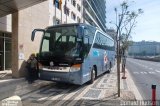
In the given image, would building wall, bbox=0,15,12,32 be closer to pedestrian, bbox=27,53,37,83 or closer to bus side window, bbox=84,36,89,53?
pedestrian, bbox=27,53,37,83

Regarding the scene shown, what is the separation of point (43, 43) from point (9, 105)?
7.08 meters

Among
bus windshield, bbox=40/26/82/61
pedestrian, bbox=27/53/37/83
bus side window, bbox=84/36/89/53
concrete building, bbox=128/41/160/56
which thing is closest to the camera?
bus windshield, bbox=40/26/82/61

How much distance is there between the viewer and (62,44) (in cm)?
1343

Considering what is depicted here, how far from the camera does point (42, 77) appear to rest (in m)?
13.7

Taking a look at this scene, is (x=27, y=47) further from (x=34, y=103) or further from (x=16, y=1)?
(x=34, y=103)

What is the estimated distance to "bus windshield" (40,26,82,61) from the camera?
43.0 ft

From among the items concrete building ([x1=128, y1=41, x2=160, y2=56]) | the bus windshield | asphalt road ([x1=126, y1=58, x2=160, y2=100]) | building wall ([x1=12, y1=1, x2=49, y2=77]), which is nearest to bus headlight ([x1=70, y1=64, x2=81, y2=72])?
the bus windshield

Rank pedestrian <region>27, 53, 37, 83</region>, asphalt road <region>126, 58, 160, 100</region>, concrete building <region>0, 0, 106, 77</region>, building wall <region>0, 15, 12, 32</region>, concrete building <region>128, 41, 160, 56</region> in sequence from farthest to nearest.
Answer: concrete building <region>128, 41, 160, 56</region>
building wall <region>0, 15, 12, 32</region>
pedestrian <region>27, 53, 37, 83</region>
concrete building <region>0, 0, 106, 77</region>
asphalt road <region>126, 58, 160, 100</region>

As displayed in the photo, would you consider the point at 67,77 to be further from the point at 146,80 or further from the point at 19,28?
the point at 146,80

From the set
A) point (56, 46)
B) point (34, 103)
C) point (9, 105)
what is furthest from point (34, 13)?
point (9, 105)

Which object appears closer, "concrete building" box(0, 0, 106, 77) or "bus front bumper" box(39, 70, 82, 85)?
"bus front bumper" box(39, 70, 82, 85)

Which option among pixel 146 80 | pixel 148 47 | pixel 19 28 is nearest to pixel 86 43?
pixel 19 28

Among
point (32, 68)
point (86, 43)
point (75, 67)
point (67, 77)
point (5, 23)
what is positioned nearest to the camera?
point (67, 77)

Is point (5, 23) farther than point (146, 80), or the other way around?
point (5, 23)
